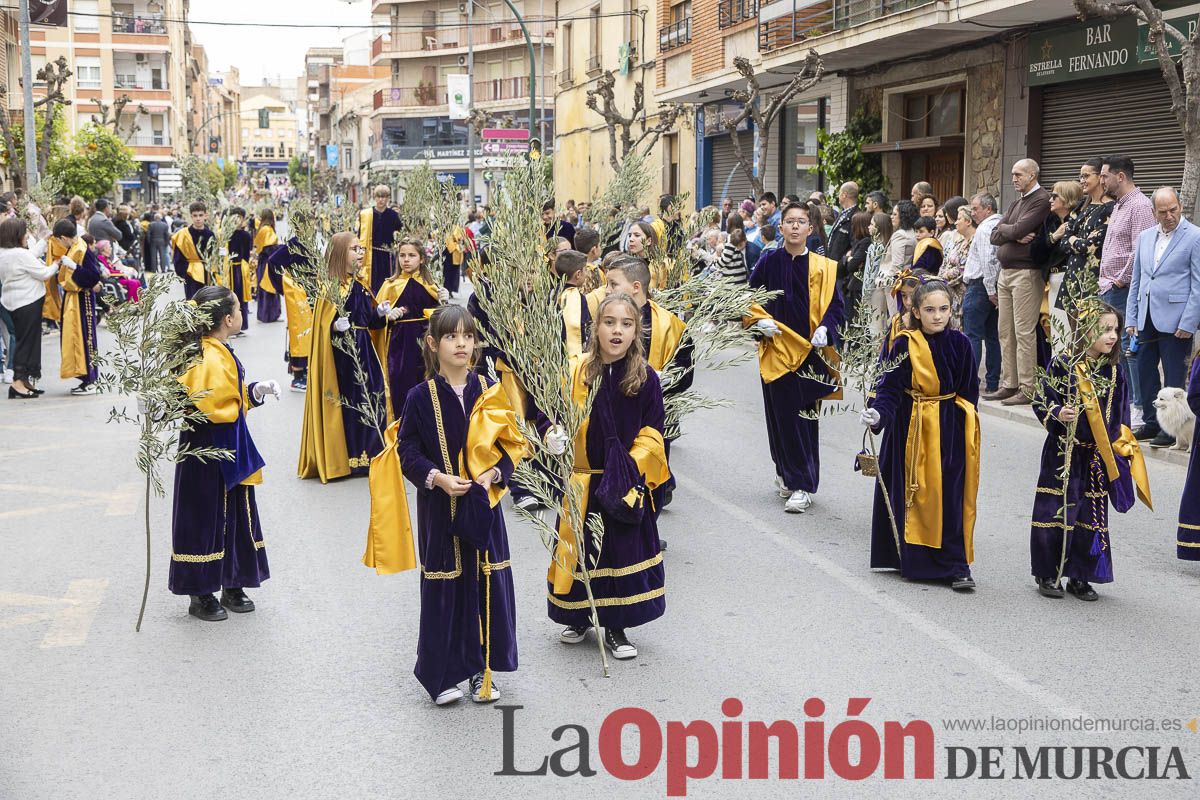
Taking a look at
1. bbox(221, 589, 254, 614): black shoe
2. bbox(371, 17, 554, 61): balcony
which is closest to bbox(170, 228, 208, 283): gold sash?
bbox(221, 589, 254, 614): black shoe

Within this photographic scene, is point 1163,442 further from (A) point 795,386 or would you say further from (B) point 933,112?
(B) point 933,112

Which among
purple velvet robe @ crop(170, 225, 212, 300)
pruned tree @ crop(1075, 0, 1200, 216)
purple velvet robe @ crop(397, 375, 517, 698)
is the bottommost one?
purple velvet robe @ crop(397, 375, 517, 698)

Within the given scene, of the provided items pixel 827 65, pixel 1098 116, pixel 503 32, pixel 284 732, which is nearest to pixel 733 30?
pixel 827 65

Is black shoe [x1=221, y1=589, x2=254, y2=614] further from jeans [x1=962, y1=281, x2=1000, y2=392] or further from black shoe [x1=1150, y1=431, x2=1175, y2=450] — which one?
jeans [x1=962, y1=281, x2=1000, y2=392]

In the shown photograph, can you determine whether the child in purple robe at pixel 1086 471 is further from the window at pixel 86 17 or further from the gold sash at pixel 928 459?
the window at pixel 86 17

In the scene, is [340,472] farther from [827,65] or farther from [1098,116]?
[827,65]

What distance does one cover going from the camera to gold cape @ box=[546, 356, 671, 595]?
548cm

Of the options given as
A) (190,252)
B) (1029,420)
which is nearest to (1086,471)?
(1029,420)

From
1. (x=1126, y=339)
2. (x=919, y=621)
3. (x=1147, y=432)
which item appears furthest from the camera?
(x=1126, y=339)

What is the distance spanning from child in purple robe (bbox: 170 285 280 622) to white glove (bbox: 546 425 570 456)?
1.64 meters

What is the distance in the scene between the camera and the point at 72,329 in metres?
14.0

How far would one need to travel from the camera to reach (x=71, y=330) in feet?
45.8

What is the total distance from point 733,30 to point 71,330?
1642 cm

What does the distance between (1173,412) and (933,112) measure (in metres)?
13.6
